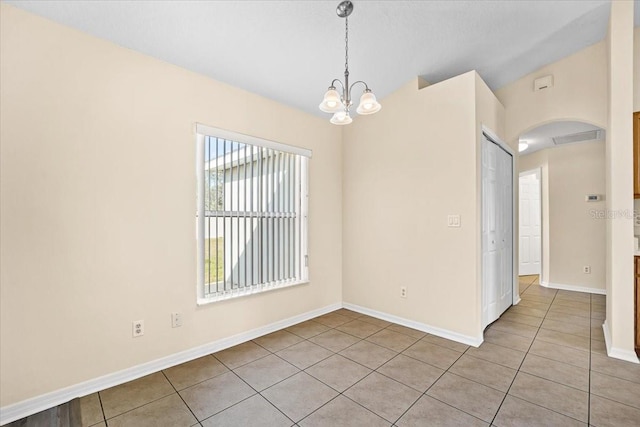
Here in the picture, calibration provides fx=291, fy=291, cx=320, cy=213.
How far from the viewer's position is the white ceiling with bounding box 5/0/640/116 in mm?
2020

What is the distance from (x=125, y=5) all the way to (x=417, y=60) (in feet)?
8.11

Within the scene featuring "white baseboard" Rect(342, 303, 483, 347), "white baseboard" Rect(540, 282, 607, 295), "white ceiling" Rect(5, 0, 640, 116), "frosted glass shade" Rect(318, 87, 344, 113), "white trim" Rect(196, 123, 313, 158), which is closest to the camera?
"frosted glass shade" Rect(318, 87, 344, 113)

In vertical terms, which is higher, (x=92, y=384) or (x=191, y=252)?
(x=191, y=252)

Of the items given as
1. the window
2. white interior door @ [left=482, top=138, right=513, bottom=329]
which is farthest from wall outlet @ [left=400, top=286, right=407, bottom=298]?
the window

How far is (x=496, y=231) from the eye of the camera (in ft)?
11.0

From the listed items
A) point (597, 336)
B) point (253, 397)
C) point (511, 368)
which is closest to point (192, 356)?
point (253, 397)

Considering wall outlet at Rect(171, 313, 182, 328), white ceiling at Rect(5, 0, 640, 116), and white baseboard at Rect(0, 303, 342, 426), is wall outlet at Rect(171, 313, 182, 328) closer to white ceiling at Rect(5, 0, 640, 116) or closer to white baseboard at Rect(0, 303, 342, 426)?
white baseboard at Rect(0, 303, 342, 426)

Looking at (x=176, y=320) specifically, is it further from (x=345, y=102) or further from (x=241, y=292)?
(x=345, y=102)

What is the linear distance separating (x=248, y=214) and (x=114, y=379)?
1646mm

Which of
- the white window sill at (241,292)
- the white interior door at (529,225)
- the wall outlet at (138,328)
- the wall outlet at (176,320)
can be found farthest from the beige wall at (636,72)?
the wall outlet at (138,328)

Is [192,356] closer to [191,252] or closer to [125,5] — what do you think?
[191,252]

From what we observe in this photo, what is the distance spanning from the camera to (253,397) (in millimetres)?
1970

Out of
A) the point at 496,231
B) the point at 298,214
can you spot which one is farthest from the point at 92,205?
the point at 496,231

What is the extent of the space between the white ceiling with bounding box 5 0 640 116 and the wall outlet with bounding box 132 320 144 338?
209cm
